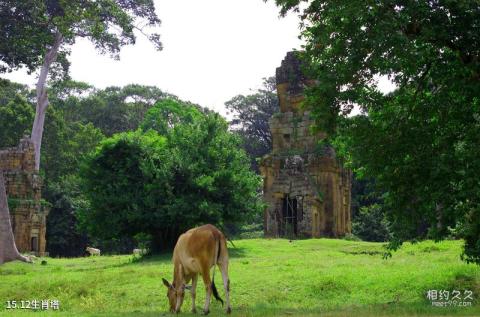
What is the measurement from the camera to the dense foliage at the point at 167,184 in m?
24.8

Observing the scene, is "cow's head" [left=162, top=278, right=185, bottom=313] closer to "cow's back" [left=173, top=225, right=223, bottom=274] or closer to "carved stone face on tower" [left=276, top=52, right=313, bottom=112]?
"cow's back" [left=173, top=225, right=223, bottom=274]

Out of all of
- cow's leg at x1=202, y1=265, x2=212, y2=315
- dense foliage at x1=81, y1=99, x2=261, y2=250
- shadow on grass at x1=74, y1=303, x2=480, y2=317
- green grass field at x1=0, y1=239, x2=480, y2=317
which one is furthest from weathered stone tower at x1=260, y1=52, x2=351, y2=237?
cow's leg at x1=202, y1=265, x2=212, y2=315

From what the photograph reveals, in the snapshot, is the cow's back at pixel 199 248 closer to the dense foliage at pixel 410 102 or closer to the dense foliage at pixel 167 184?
the dense foliage at pixel 410 102

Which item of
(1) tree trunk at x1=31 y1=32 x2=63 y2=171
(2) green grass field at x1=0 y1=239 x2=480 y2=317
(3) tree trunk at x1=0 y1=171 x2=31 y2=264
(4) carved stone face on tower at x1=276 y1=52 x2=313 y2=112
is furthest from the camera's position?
(1) tree trunk at x1=31 y1=32 x2=63 y2=171

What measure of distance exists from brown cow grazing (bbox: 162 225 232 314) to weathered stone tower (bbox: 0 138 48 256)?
25783 mm

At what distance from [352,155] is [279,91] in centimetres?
2465

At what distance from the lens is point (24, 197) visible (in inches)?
1443

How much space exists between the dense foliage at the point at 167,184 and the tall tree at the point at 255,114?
41.7 meters

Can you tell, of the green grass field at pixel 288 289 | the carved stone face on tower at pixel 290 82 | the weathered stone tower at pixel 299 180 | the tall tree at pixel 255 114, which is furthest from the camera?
the tall tree at pixel 255 114

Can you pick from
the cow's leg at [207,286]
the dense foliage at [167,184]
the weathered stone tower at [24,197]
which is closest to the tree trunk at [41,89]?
the weathered stone tower at [24,197]

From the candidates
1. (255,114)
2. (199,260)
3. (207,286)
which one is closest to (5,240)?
(199,260)

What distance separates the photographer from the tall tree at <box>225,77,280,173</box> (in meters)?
70.0

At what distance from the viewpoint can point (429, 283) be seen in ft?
44.8

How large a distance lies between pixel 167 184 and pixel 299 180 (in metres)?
11.9
